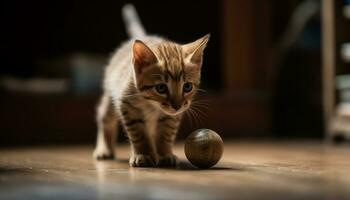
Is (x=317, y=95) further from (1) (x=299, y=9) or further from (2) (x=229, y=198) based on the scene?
(2) (x=229, y=198)

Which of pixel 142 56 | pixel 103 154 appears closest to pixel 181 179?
pixel 142 56

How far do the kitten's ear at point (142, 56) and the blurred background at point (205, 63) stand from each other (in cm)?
181

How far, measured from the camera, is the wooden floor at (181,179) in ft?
4.83

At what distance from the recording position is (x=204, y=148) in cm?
204

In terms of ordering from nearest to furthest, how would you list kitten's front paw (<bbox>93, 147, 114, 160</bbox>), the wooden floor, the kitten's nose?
the wooden floor → the kitten's nose → kitten's front paw (<bbox>93, 147, 114, 160</bbox>)

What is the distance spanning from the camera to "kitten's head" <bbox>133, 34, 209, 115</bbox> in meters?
2.04

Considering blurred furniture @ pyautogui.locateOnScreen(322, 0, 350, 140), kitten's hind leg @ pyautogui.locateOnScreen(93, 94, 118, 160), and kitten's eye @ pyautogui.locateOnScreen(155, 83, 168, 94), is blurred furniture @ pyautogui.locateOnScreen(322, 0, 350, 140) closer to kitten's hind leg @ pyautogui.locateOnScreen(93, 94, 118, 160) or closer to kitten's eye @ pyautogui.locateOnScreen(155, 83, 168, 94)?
kitten's hind leg @ pyautogui.locateOnScreen(93, 94, 118, 160)

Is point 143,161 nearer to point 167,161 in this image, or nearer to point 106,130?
point 167,161

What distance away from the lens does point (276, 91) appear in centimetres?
464

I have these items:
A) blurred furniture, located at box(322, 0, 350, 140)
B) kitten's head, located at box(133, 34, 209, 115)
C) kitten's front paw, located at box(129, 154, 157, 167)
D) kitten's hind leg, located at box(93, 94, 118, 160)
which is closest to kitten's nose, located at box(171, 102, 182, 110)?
kitten's head, located at box(133, 34, 209, 115)

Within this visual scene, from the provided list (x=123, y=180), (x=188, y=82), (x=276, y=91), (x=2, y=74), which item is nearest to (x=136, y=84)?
(x=188, y=82)

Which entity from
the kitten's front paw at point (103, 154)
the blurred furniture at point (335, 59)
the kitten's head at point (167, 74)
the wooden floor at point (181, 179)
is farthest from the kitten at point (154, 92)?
the blurred furniture at point (335, 59)

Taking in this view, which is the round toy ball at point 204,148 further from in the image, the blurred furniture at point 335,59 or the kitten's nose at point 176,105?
the blurred furniture at point 335,59

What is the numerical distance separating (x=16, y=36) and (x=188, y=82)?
260 cm
